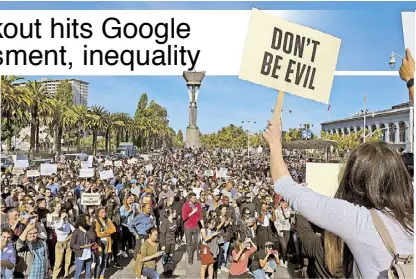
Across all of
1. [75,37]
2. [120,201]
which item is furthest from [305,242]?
[120,201]

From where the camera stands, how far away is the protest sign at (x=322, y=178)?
4262mm

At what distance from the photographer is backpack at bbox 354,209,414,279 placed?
1071 millimetres

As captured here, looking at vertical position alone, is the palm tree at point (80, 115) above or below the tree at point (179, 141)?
above

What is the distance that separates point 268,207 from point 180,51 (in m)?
4.11

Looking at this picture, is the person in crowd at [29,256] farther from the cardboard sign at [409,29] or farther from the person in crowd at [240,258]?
the cardboard sign at [409,29]

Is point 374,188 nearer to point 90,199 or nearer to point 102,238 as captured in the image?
Answer: point 102,238

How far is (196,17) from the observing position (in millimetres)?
3736

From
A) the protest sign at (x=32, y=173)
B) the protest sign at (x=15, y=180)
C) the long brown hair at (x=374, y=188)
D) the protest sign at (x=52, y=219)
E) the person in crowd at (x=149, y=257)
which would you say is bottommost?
the person in crowd at (x=149, y=257)

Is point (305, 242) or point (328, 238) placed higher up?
point (328, 238)

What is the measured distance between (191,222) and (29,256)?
262 cm

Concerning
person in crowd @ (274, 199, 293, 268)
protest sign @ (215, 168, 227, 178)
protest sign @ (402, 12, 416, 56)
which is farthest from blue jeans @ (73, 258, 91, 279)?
protest sign @ (402, 12, 416, 56)

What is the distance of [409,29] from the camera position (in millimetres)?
3963

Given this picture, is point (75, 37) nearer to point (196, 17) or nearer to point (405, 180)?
point (196, 17)

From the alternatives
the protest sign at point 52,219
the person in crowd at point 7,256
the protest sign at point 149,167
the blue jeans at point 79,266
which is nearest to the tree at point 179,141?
the protest sign at point 149,167
